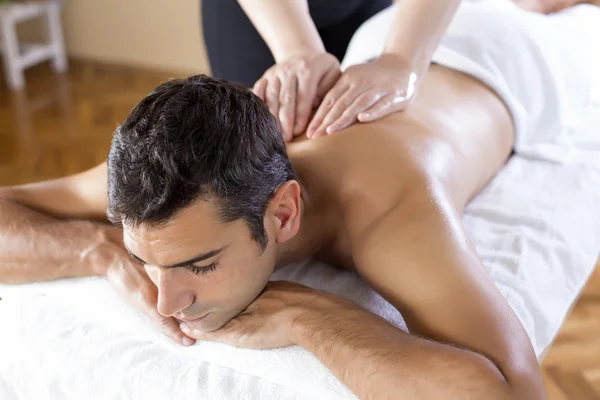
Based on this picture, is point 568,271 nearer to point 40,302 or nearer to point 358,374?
point 358,374

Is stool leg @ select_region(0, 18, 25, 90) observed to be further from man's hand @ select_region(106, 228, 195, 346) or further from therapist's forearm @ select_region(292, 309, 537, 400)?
therapist's forearm @ select_region(292, 309, 537, 400)

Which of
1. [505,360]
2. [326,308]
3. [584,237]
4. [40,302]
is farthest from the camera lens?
[584,237]

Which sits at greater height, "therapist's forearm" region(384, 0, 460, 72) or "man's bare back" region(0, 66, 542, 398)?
"therapist's forearm" region(384, 0, 460, 72)

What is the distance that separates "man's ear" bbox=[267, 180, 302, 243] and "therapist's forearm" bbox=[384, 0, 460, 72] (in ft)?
1.33

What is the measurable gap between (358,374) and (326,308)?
130mm

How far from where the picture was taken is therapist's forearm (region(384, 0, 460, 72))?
1.33 metres

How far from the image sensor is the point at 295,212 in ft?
3.54

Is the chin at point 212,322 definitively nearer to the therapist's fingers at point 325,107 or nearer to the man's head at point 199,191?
the man's head at point 199,191

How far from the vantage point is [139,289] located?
1129mm

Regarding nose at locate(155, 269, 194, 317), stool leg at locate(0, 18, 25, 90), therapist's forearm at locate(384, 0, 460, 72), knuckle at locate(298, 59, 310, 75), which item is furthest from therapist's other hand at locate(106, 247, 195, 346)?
stool leg at locate(0, 18, 25, 90)

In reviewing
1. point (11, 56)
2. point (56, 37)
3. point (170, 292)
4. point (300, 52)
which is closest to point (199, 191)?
point (170, 292)

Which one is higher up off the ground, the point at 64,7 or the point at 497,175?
the point at 497,175

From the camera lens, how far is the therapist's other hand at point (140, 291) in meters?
1.09

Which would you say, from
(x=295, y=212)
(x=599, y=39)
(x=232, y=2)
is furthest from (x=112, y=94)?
(x=295, y=212)
